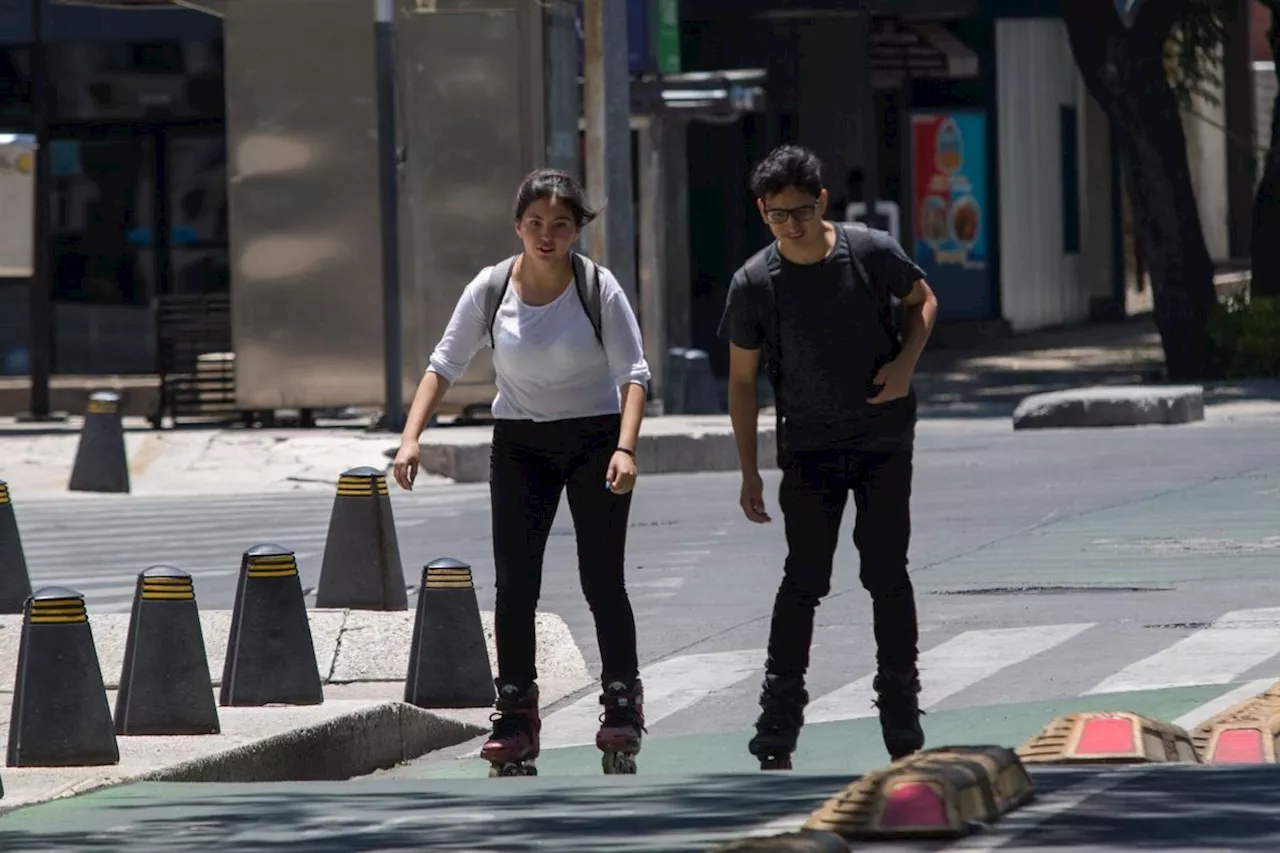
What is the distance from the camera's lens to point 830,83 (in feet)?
108

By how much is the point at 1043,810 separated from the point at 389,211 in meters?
17.2

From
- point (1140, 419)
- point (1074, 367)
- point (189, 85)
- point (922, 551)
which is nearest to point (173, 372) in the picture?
point (189, 85)

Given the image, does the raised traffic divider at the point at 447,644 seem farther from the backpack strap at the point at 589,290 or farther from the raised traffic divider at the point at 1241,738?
the raised traffic divider at the point at 1241,738

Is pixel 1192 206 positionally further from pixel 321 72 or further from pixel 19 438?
pixel 19 438

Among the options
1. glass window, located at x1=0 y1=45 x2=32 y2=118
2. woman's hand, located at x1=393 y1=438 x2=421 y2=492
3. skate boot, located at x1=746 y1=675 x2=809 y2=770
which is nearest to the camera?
skate boot, located at x1=746 y1=675 x2=809 y2=770

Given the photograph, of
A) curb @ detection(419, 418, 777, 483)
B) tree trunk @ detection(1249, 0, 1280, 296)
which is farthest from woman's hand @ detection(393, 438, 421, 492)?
tree trunk @ detection(1249, 0, 1280, 296)

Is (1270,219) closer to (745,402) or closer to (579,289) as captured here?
(579,289)

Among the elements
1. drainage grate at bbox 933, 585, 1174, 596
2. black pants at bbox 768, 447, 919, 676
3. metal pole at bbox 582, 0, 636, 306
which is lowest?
drainage grate at bbox 933, 585, 1174, 596

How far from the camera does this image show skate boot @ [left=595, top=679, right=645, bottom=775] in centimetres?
860

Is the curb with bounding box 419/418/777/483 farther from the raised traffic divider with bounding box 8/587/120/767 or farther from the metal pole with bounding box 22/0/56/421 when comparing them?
the raised traffic divider with bounding box 8/587/120/767

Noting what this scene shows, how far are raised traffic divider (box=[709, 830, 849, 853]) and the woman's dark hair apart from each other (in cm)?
326

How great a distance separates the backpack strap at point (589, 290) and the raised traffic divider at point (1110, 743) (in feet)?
5.53

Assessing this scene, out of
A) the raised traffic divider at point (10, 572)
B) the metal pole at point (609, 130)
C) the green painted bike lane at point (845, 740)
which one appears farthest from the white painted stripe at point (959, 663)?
the metal pole at point (609, 130)

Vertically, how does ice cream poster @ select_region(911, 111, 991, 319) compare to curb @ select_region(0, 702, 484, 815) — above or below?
above
